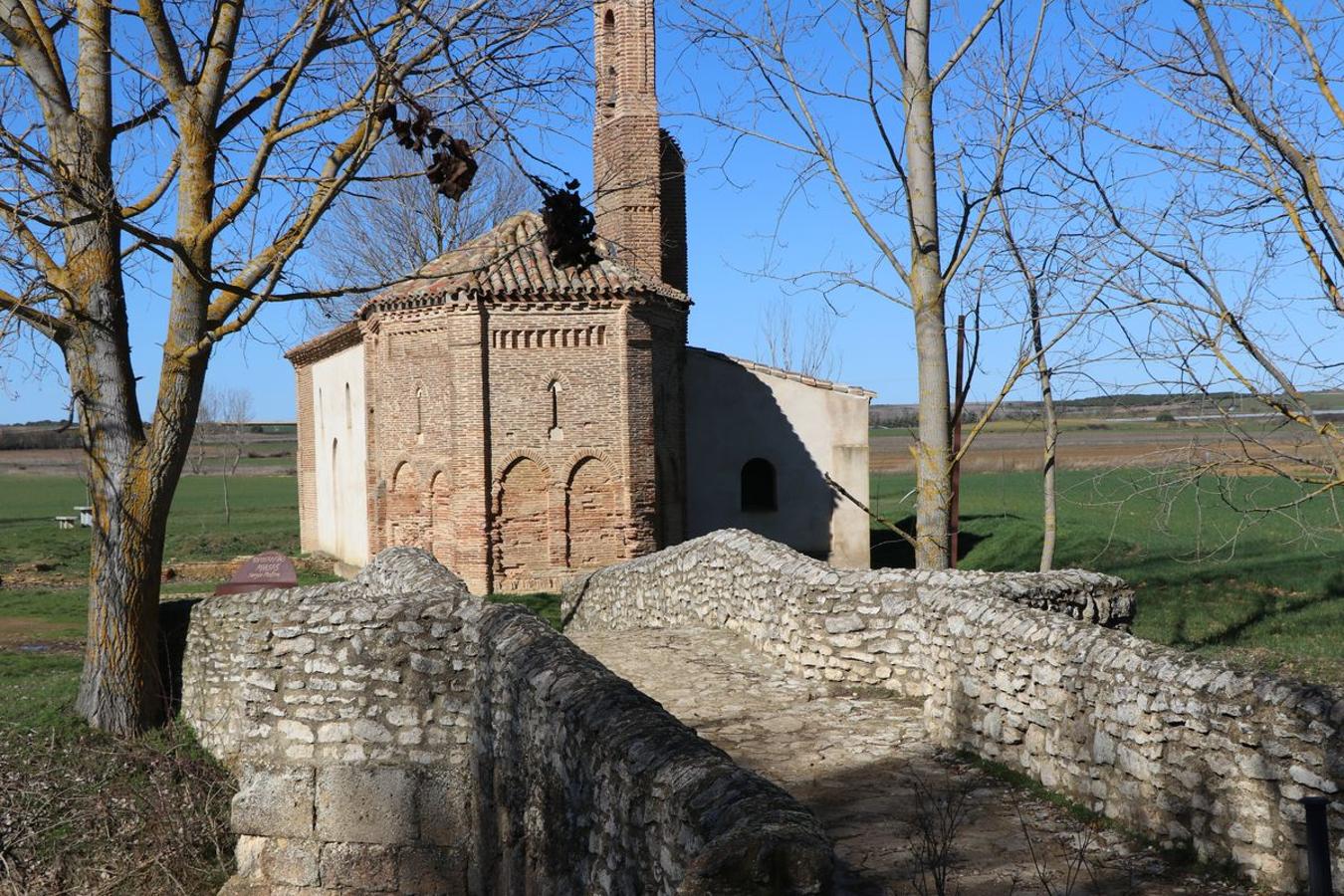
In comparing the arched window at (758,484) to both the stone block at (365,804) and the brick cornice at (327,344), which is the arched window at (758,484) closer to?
the brick cornice at (327,344)

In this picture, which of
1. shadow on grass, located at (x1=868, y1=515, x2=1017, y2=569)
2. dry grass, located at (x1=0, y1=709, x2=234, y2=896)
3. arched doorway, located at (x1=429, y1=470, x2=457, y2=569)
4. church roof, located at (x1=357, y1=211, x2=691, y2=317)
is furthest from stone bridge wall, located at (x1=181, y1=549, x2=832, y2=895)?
shadow on grass, located at (x1=868, y1=515, x2=1017, y2=569)

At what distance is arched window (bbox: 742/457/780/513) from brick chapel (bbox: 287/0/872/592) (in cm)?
4

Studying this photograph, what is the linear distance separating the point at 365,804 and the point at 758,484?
18506 mm

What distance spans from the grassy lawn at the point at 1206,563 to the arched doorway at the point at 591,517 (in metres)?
7.58

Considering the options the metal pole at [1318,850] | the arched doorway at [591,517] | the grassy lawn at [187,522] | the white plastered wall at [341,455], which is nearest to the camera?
the metal pole at [1318,850]

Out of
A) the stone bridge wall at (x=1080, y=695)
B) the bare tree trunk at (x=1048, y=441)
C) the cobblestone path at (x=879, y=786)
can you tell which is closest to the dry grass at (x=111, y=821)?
the cobblestone path at (x=879, y=786)

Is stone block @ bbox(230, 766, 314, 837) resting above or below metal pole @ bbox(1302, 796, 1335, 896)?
below

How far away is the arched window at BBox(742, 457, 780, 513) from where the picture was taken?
998 inches

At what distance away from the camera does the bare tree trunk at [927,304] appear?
10.9 m

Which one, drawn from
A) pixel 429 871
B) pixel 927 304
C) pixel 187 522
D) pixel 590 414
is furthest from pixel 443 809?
pixel 187 522

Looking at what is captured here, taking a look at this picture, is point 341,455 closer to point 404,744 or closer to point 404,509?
point 404,509

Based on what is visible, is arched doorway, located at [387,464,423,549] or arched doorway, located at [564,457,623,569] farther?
arched doorway, located at [387,464,423,549]

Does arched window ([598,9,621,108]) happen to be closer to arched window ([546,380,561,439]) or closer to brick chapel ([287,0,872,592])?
brick chapel ([287,0,872,592])

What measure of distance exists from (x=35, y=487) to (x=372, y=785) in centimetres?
6740
